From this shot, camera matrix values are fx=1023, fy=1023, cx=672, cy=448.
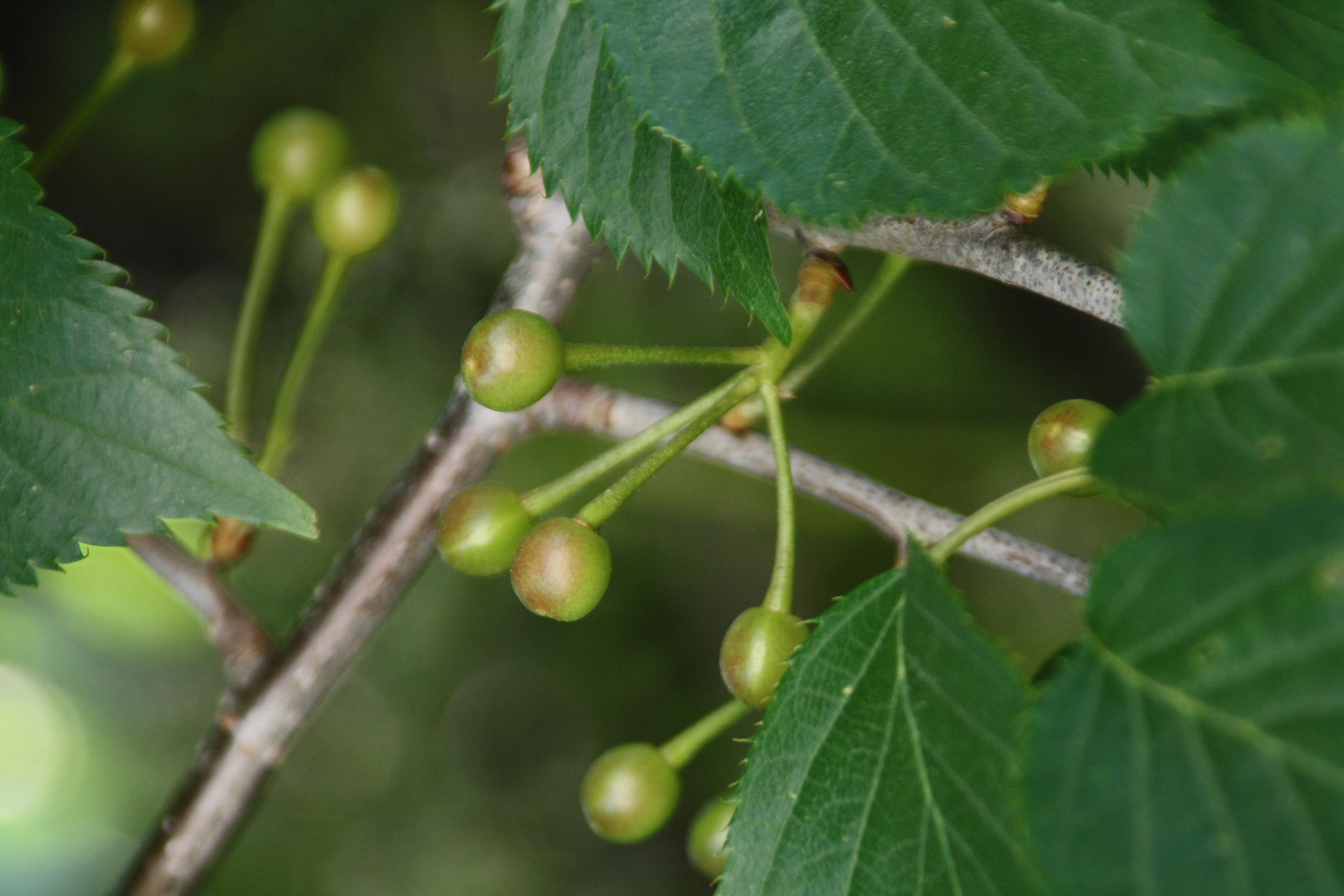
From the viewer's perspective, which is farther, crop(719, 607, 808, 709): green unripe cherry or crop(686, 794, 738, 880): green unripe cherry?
crop(686, 794, 738, 880): green unripe cherry

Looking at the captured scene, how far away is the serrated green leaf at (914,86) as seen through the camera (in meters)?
0.39

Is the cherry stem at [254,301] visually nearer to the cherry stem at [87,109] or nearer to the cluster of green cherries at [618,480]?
the cherry stem at [87,109]

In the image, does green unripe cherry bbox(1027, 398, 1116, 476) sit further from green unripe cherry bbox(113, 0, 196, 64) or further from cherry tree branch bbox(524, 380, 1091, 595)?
green unripe cherry bbox(113, 0, 196, 64)

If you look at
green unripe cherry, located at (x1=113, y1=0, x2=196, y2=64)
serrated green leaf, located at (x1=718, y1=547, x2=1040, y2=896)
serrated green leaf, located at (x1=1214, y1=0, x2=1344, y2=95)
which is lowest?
serrated green leaf, located at (x1=718, y1=547, x2=1040, y2=896)

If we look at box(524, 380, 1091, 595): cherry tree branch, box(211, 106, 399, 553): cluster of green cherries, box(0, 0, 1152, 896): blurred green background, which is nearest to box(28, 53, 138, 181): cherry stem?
box(211, 106, 399, 553): cluster of green cherries

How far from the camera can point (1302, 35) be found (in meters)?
0.45

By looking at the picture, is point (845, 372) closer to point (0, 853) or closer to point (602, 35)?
point (602, 35)

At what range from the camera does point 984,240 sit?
0.56 metres

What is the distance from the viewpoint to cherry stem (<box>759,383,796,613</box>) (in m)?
0.56

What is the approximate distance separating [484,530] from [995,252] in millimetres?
319

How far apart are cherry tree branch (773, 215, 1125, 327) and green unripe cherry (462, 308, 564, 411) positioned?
159mm

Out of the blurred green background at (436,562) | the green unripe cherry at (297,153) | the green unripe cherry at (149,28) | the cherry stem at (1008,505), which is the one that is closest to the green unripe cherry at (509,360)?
the cherry stem at (1008,505)

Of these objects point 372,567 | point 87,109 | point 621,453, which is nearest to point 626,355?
point 621,453

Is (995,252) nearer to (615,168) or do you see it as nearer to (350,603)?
(615,168)
